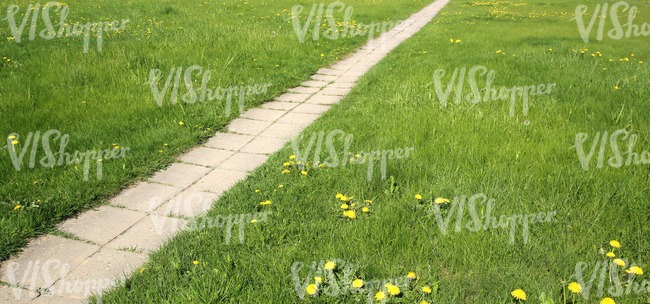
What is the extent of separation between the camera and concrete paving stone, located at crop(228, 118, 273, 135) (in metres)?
4.59

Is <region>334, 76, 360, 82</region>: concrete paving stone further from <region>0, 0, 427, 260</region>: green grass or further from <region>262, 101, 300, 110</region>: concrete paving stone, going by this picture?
<region>262, 101, 300, 110</region>: concrete paving stone

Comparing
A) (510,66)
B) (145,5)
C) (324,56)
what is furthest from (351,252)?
(145,5)

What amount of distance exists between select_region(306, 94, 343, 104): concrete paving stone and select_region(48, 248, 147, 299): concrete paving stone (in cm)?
357

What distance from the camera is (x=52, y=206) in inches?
115

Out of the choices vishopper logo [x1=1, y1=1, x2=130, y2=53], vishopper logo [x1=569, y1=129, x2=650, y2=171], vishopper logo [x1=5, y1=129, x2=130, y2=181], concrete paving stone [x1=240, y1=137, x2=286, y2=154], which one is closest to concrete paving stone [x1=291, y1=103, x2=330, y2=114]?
concrete paving stone [x1=240, y1=137, x2=286, y2=154]

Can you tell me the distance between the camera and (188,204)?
3.08 m

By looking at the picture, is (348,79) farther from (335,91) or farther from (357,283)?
(357,283)

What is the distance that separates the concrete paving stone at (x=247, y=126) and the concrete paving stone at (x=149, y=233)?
1.83 m

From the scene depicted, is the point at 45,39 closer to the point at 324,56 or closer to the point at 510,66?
the point at 324,56

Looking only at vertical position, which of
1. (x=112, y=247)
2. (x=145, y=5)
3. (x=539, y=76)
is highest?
(x=145, y=5)

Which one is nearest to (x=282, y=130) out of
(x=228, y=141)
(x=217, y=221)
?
(x=228, y=141)

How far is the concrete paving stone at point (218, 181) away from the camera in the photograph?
10.9 ft

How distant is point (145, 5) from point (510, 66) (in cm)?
1125

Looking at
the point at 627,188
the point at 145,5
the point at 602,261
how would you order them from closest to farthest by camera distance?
the point at 602,261 < the point at 627,188 < the point at 145,5
